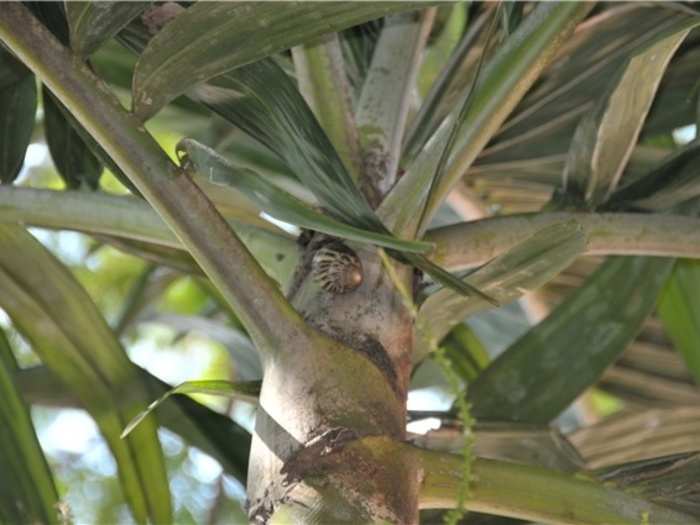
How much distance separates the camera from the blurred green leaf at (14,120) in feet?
2.31

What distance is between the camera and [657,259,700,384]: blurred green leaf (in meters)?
0.81

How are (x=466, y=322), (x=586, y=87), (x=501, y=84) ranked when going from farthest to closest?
(x=466, y=322) < (x=586, y=87) < (x=501, y=84)

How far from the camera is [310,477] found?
506 mm

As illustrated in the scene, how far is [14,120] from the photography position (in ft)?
2.32

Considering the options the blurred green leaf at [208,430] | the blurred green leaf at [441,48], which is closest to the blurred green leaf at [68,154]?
the blurred green leaf at [208,430]

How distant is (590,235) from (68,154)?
0.36 meters

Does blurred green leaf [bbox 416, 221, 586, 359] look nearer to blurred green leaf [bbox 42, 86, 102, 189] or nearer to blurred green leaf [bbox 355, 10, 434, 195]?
blurred green leaf [bbox 355, 10, 434, 195]

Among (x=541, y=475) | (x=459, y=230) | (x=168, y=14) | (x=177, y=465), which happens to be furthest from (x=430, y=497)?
(x=177, y=465)

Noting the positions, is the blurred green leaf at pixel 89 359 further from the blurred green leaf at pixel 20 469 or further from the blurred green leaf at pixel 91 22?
the blurred green leaf at pixel 91 22

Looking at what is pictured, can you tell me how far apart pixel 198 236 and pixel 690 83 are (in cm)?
52

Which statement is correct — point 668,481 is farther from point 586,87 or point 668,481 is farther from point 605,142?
point 586,87

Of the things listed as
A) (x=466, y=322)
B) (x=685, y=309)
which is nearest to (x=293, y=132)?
(x=685, y=309)

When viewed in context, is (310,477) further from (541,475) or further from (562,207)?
(562,207)

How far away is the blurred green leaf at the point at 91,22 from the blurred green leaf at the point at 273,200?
6 centimetres
